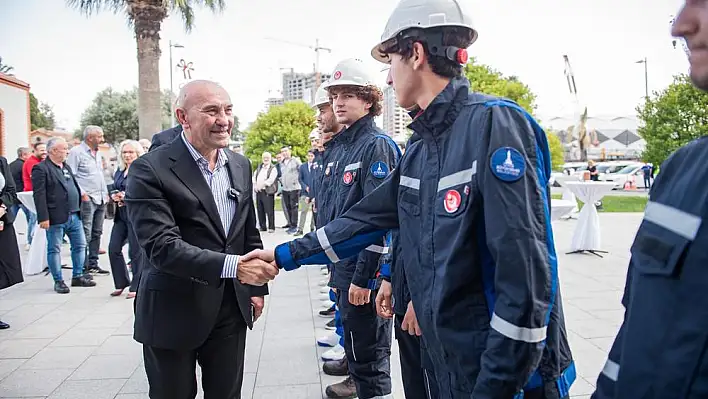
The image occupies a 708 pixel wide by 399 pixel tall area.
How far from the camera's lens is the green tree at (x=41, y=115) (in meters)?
46.8

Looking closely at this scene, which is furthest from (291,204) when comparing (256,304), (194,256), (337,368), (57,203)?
(194,256)

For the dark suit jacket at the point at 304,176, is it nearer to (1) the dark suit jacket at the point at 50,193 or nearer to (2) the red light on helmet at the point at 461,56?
(1) the dark suit jacket at the point at 50,193

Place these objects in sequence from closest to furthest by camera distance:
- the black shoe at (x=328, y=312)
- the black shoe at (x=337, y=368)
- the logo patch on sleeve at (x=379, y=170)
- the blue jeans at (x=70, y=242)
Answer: the logo patch on sleeve at (x=379, y=170), the black shoe at (x=337, y=368), the black shoe at (x=328, y=312), the blue jeans at (x=70, y=242)

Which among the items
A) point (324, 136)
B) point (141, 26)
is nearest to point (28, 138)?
point (141, 26)

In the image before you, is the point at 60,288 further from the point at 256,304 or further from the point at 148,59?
the point at 148,59

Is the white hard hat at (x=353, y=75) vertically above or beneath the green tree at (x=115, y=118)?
beneath

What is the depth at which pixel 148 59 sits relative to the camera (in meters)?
12.4

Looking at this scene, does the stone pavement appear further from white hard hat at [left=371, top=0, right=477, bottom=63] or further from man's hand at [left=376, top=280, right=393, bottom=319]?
white hard hat at [left=371, top=0, right=477, bottom=63]

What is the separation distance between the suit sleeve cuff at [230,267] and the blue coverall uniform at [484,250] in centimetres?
99

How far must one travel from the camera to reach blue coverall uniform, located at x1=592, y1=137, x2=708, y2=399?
98 centimetres

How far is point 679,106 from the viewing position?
2248 cm

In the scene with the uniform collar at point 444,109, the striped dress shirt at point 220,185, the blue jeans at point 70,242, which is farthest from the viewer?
the blue jeans at point 70,242

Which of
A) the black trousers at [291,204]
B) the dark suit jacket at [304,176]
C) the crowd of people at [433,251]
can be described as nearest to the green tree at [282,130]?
the black trousers at [291,204]

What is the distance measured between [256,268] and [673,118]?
24.7 metres
